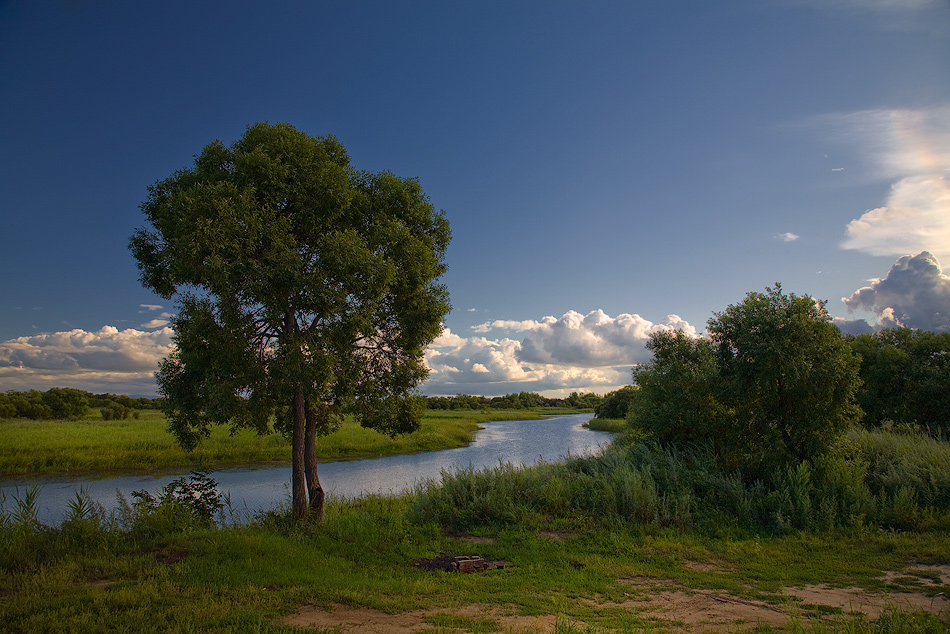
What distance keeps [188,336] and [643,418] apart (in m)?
14.1

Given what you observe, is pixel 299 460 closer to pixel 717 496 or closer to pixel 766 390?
pixel 717 496

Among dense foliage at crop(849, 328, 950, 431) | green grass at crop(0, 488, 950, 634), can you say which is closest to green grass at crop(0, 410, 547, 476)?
green grass at crop(0, 488, 950, 634)

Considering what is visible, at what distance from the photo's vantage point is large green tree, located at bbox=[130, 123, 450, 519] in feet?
32.3

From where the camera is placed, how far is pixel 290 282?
32.6 feet


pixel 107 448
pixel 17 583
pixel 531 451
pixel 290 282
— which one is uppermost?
pixel 290 282

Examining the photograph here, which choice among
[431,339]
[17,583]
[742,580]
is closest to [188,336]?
[17,583]

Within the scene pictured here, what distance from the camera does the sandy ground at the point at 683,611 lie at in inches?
231

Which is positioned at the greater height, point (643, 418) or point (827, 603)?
point (643, 418)

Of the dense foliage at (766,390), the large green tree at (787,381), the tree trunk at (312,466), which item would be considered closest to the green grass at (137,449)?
the tree trunk at (312,466)

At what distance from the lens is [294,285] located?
9.89m

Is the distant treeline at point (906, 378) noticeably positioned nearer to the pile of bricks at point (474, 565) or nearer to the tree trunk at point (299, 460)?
the pile of bricks at point (474, 565)

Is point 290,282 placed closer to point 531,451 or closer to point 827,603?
point 827,603

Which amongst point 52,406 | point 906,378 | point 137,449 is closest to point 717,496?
point 906,378

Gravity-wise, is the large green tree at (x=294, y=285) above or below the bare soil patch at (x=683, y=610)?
above
